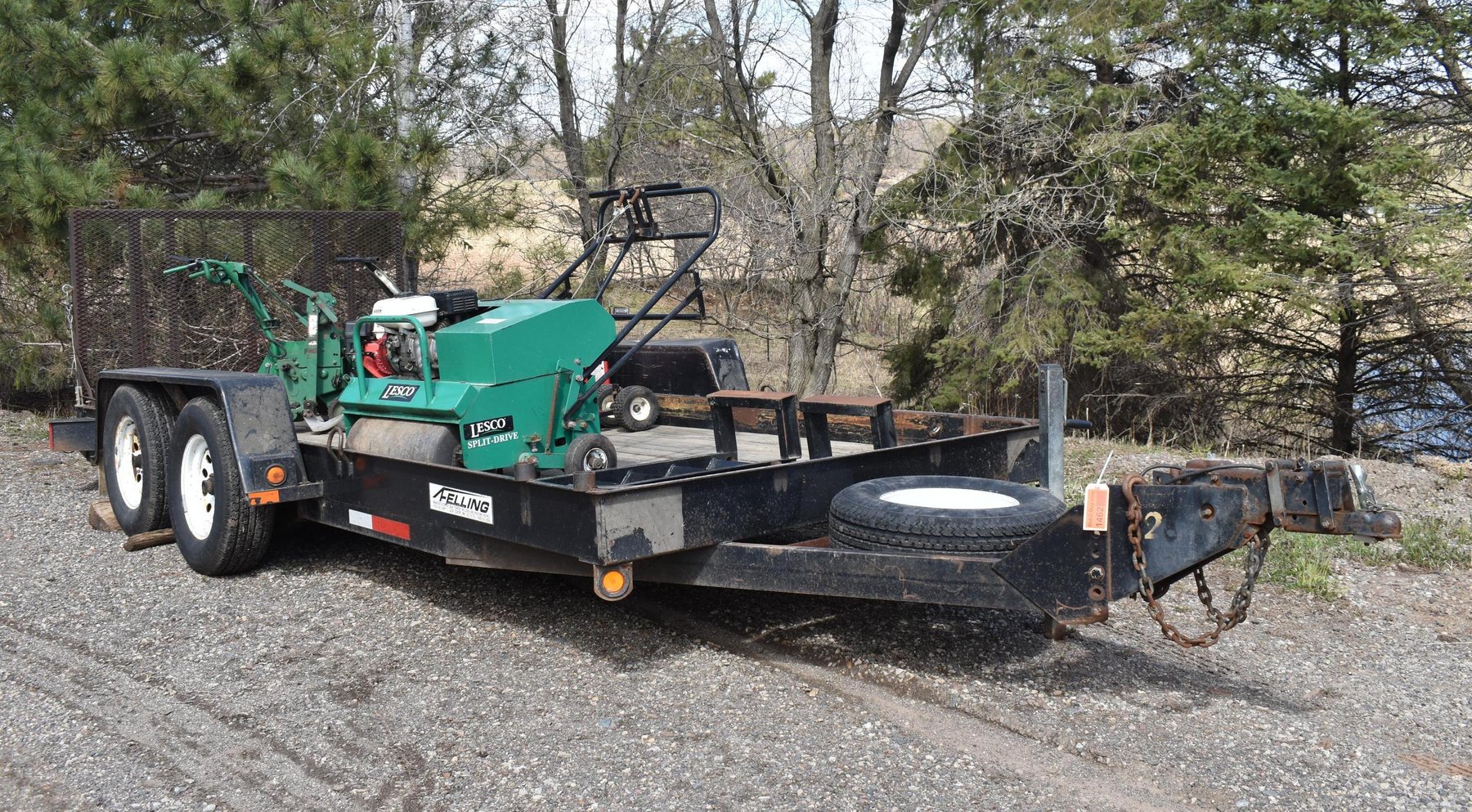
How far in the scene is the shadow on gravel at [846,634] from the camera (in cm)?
412

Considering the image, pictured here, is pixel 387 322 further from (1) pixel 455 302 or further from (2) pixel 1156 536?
(2) pixel 1156 536

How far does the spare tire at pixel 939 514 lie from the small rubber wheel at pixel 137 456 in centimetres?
362

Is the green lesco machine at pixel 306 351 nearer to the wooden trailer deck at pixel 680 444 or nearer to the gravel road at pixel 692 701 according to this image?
the wooden trailer deck at pixel 680 444

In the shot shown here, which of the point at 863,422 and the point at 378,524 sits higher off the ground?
the point at 863,422

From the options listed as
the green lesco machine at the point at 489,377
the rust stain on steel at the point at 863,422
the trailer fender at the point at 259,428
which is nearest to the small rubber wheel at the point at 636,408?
the rust stain on steel at the point at 863,422

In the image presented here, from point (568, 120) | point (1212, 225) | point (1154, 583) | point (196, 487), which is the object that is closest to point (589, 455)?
point (196, 487)

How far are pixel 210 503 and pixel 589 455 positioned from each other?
2.10 metres

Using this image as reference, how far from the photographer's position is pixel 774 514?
4332 mm

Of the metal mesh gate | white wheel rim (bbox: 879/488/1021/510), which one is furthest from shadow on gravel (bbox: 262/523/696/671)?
the metal mesh gate

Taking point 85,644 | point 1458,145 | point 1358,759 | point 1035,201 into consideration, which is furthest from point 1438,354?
point 85,644

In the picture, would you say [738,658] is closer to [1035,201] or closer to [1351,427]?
[1035,201]

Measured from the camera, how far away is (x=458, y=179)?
11.6 metres

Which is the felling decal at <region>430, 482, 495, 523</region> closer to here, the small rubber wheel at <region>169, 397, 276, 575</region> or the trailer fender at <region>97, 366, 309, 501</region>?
the trailer fender at <region>97, 366, 309, 501</region>

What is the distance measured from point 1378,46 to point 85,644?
10.2m
